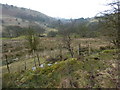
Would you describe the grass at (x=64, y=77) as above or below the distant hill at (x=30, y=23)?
below

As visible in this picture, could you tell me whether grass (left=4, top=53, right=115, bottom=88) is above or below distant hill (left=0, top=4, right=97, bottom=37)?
below

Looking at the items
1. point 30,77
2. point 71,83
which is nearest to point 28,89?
point 30,77

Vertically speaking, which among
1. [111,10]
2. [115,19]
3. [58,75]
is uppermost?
[111,10]

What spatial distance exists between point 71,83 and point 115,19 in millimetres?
3995

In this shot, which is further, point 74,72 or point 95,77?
point 74,72

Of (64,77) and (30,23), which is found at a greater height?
(30,23)

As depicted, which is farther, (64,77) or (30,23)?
(30,23)

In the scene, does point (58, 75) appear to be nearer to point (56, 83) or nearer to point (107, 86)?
point (56, 83)

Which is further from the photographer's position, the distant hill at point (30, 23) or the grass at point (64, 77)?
the distant hill at point (30, 23)

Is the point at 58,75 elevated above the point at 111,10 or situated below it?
below

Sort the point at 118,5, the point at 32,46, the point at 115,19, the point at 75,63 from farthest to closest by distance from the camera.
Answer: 1. the point at 32,46
2. the point at 75,63
3. the point at 115,19
4. the point at 118,5

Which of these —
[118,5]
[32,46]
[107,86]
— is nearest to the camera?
[118,5]

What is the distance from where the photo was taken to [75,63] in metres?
9.09

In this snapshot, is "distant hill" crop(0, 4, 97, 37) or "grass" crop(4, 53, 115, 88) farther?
"distant hill" crop(0, 4, 97, 37)
